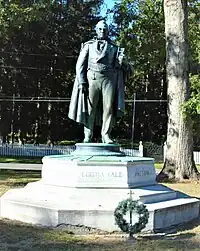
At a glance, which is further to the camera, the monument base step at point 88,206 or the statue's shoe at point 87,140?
the statue's shoe at point 87,140

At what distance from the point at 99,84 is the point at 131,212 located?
321cm

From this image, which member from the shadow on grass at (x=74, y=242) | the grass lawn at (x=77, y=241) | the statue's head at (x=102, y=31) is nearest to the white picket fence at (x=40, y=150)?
the statue's head at (x=102, y=31)

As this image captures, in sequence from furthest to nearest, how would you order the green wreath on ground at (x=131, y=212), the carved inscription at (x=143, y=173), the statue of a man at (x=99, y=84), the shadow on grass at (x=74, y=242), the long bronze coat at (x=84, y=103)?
the long bronze coat at (x=84, y=103) → the statue of a man at (x=99, y=84) → the carved inscription at (x=143, y=173) → the green wreath on ground at (x=131, y=212) → the shadow on grass at (x=74, y=242)

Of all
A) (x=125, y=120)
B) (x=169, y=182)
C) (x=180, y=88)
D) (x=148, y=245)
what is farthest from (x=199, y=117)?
(x=125, y=120)

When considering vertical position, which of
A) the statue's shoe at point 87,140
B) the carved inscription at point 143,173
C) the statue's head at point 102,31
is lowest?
the carved inscription at point 143,173

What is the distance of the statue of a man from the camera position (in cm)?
930

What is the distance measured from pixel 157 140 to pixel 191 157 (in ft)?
104

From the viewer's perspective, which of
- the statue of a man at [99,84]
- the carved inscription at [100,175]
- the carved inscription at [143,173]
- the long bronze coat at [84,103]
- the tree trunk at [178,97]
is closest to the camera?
the carved inscription at [100,175]

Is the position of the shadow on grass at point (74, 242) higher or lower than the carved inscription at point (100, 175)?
lower

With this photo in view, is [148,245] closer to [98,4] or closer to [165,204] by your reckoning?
[165,204]

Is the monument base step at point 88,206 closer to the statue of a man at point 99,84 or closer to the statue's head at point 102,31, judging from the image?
the statue of a man at point 99,84

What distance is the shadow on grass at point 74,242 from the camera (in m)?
6.46

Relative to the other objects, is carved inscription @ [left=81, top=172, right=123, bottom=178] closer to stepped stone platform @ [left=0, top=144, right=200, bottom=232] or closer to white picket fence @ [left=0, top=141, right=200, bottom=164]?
stepped stone platform @ [left=0, top=144, right=200, bottom=232]

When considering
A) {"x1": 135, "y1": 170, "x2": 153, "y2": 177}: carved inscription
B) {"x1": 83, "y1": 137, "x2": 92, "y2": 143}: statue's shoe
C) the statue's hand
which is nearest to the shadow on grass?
{"x1": 135, "y1": 170, "x2": 153, "y2": 177}: carved inscription
